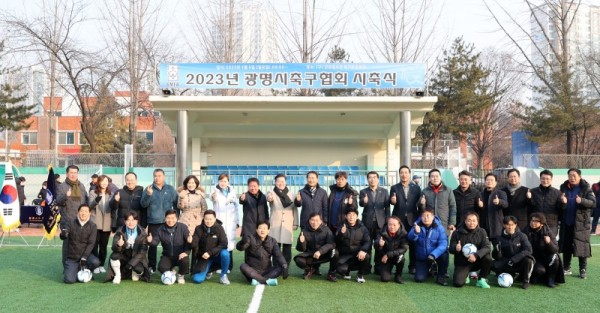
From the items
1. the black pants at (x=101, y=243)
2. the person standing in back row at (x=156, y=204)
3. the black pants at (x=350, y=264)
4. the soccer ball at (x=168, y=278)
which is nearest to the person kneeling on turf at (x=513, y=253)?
the black pants at (x=350, y=264)

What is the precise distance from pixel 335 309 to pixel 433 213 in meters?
2.45

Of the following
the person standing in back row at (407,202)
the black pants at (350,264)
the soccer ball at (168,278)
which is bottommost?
the soccer ball at (168,278)

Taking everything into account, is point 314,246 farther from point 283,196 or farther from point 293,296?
point 293,296

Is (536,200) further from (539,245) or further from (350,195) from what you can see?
(350,195)

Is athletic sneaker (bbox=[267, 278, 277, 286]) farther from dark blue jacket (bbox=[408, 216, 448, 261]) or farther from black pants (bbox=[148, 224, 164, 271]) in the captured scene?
dark blue jacket (bbox=[408, 216, 448, 261])

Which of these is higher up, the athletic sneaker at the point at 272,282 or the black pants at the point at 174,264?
the black pants at the point at 174,264

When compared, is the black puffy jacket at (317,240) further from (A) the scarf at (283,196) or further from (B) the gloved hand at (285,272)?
(A) the scarf at (283,196)

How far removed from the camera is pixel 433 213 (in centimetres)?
788

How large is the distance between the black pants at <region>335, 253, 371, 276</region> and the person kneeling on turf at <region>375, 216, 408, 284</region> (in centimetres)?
18

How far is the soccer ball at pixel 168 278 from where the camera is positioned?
24.5 ft

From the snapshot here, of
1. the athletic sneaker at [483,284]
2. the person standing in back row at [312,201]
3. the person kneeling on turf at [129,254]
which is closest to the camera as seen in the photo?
the athletic sneaker at [483,284]

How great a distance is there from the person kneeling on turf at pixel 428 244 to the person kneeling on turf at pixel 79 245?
4.49 metres

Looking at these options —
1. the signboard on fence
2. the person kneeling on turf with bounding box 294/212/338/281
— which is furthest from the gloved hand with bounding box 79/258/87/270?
the signboard on fence

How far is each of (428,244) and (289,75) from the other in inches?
335
